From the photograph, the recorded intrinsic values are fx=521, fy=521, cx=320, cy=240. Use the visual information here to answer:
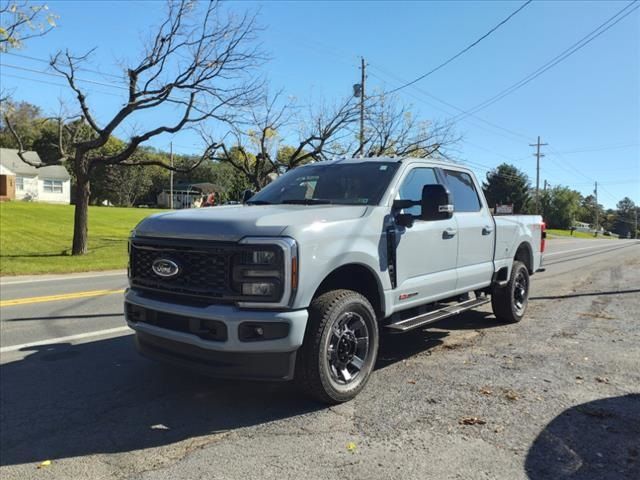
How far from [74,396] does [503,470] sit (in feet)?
11.3

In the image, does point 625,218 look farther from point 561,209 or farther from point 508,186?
point 508,186

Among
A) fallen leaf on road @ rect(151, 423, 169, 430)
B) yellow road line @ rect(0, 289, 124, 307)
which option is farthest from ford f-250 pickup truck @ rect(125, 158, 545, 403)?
yellow road line @ rect(0, 289, 124, 307)

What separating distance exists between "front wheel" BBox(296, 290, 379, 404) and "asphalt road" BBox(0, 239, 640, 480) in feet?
0.54

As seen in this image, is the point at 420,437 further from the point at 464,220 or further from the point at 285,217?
the point at 464,220

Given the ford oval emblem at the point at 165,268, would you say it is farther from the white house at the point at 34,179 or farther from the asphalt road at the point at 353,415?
the white house at the point at 34,179

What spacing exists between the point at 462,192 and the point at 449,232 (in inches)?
38.9

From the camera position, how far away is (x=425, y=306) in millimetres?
5512

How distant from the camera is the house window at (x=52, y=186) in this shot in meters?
57.3

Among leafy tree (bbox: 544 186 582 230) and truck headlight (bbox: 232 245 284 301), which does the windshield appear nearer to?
truck headlight (bbox: 232 245 284 301)

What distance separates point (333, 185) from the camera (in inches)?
213

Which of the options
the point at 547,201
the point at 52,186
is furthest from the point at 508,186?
the point at 52,186

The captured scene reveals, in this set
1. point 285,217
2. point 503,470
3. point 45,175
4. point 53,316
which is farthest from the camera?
point 45,175

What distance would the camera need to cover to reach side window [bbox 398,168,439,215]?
5.21 m

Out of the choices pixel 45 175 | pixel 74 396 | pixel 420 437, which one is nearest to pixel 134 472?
pixel 74 396
